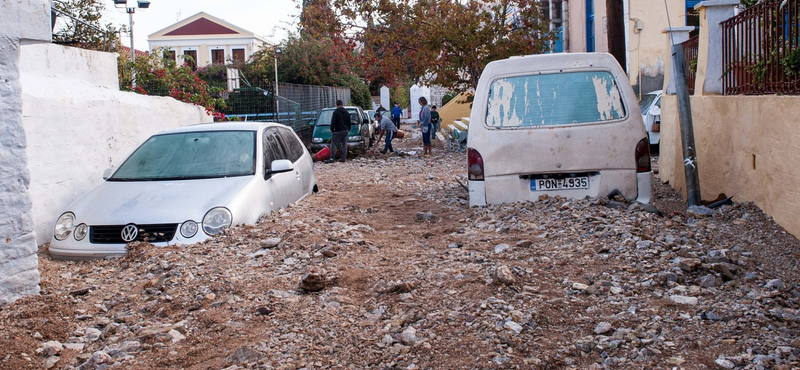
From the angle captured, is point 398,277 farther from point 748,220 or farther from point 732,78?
point 732,78

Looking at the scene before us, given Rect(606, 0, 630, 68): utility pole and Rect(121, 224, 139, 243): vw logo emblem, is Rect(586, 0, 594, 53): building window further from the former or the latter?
Rect(121, 224, 139, 243): vw logo emblem

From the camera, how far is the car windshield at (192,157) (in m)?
6.98

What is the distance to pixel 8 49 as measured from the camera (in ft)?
15.6

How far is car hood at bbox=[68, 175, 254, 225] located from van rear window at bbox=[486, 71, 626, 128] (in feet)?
8.40

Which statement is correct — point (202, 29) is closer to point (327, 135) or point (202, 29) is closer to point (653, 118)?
point (327, 135)

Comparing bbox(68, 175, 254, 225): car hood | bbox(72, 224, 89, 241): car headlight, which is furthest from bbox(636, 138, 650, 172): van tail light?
bbox(72, 224, 89, 241): car headlight

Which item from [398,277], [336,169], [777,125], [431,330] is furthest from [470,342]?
[336,169]

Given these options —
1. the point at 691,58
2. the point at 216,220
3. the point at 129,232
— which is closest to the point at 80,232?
the point at 129,232

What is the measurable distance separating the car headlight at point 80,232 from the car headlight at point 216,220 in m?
1.03

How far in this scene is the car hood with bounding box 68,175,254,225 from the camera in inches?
237

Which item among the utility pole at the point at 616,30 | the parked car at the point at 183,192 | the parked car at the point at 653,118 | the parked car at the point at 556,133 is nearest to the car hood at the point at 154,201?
the parked car at the point at 183,192

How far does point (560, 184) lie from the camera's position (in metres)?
6.71

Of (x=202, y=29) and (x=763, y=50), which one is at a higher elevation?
(x=202, y=29)

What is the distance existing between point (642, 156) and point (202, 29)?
2050 inches
